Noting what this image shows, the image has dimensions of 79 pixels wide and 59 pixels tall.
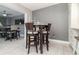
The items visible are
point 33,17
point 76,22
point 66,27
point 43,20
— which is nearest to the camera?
point 76,22

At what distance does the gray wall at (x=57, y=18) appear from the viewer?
5.92 m

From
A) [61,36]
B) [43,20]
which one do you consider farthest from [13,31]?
[61,36]

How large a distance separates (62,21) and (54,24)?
63 centimetres

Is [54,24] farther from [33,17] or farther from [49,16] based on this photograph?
[33,17]

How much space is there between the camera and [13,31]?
711 centimetres

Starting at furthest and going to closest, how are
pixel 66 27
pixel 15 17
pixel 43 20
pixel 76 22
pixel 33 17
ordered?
pixel 15 17 → pixel 33 17 → pixel 43 20 → pixel 66 27 → pixel 76 22

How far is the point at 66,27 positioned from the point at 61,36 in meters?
0.68

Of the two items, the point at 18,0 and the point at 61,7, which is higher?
the point at 61,7

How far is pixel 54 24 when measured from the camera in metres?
6.51

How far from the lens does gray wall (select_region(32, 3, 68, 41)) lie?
233 inches

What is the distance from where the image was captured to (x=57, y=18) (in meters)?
6.36

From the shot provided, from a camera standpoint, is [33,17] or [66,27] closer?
[66,27]
